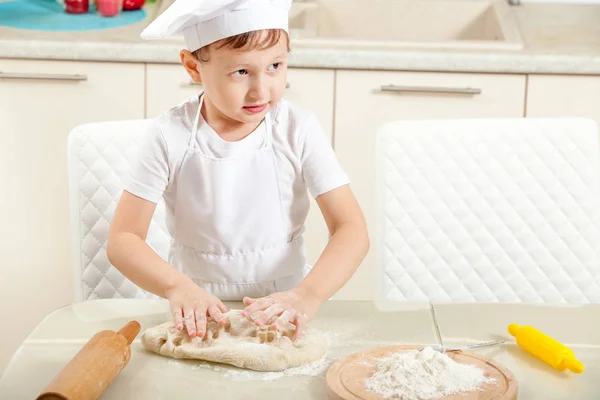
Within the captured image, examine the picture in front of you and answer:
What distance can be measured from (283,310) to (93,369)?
0.29 metres

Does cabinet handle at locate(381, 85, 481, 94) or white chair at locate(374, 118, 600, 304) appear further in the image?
cabinet handle at locate(381, 85, 481, 94)

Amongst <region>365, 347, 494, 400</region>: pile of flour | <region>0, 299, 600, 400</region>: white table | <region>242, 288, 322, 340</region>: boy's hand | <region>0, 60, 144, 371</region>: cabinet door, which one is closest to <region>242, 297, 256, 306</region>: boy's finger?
<region>242, 288, 322, 340</region>: boy's hand

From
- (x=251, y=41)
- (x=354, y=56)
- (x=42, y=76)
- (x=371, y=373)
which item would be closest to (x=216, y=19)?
(x=251, y=41)

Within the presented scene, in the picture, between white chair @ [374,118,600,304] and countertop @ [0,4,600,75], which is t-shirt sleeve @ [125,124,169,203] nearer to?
white chair @ [374,118,600,304]

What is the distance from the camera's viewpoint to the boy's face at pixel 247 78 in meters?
1.41

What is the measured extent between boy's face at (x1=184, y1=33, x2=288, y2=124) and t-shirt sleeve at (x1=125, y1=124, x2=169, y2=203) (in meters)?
0.15

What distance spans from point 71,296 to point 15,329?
0.61ft

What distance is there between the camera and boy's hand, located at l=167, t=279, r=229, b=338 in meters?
1.29

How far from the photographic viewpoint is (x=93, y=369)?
1.13m

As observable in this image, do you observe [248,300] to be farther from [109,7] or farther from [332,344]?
[109,7]

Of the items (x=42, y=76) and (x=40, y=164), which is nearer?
(x=42, y=76)

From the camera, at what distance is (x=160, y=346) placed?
126cm

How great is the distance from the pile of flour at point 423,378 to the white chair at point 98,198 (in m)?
0.70

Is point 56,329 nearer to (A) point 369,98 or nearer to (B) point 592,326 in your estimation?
(B) point 592,326
